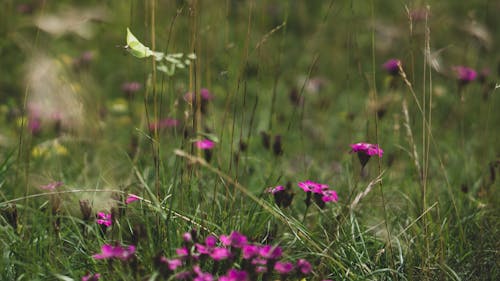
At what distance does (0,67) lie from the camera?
12.2ft

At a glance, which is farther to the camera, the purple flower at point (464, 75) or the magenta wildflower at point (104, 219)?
the purple flower at point (464, 75)

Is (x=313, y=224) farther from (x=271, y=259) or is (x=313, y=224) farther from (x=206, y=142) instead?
(x=271, y=259)

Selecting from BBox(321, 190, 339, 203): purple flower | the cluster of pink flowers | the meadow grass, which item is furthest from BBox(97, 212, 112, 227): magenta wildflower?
BBox(321, 190, 339, 203): purple flower

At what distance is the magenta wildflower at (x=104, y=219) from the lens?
1659 mm

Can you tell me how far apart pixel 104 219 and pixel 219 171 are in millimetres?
339

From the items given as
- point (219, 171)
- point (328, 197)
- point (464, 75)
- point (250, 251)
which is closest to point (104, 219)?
point (219, 171)

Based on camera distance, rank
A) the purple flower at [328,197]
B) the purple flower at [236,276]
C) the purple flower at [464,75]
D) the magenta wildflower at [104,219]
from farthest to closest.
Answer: the purple flower at [464,75] < the purple flower at [328,197] < the magenta wildflower at [104,219] < the purple flower at [236,276]

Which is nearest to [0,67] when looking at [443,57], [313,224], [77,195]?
[77,195]

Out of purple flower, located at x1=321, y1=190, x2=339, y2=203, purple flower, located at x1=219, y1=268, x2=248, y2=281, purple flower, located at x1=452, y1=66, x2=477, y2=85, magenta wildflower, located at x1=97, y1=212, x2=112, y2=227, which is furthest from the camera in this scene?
purple flower, located at x1=452, y1=66, x2=477, y2=85

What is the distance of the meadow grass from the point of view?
168 centimetres

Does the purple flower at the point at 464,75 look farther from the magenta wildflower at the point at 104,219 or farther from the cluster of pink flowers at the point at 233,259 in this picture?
the magenta wildflower at the point at 104,219

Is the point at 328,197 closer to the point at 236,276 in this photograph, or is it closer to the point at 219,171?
the point at 219,171

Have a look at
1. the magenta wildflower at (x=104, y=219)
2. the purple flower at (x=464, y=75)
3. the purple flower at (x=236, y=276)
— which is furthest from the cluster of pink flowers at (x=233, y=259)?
the purple flower at (x=464, y=75)

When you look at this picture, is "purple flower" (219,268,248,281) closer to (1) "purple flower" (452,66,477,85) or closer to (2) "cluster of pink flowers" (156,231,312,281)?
(2) "cluster of pink flowers" (156,231,312,281)
